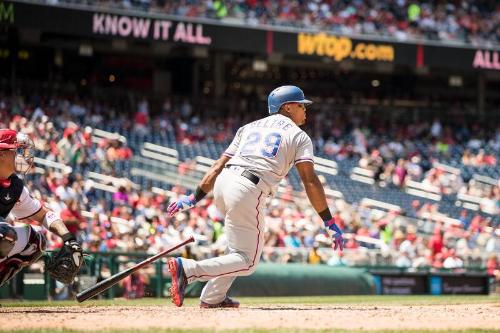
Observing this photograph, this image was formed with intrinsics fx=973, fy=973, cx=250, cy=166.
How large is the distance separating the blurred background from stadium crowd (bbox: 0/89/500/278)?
0.16 feet

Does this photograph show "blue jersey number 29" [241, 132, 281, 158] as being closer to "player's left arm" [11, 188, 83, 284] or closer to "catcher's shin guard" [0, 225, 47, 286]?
"player's left arm" [11, 188, 83, 284]

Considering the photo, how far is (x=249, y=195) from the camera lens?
7.82 metres

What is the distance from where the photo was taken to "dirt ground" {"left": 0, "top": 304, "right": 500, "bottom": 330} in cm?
665

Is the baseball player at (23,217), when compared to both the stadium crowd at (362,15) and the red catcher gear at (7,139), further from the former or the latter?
the stadium crowd at (362,15)

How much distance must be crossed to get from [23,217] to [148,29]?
19.4 m

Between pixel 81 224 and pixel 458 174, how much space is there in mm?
14447

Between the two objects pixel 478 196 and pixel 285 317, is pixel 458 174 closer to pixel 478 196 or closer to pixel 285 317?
pixel 478 196

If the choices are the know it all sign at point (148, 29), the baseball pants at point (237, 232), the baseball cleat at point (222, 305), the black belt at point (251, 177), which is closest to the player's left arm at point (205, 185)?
the baseball pants at point (237, 232)

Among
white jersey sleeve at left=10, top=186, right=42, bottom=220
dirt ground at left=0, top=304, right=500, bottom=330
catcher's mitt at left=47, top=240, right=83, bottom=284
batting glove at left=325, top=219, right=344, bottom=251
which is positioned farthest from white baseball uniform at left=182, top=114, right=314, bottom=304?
white jersey sleeve at left=10, top=186, right=42, bottom=220

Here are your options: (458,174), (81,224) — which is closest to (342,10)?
(458,174)

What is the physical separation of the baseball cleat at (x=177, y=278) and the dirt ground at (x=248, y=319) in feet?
0.46

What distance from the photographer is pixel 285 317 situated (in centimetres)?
720

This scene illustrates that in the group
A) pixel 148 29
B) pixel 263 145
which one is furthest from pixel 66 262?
pixel 148 29

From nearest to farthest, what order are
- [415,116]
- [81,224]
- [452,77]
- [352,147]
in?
[81,224]
[352,147]
[415,116]
[452,77]
